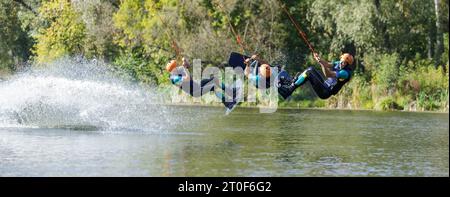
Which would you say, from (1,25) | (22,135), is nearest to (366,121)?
(22,135)

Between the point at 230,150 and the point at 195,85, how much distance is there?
7.84 feet

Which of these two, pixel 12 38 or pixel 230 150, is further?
pixel 12 38

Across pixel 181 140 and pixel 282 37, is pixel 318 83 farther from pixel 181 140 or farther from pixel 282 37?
pixel 282 37

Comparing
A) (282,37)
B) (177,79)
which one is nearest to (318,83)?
(177,79)

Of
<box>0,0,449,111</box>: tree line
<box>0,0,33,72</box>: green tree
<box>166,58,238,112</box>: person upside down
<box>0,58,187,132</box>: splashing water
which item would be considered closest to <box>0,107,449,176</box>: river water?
<box>0,58,187,132</box>: splashing water

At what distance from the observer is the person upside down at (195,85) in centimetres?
2178

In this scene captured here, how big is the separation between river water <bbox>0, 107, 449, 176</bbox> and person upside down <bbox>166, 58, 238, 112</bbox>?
0.99m

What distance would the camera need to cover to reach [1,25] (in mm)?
52812

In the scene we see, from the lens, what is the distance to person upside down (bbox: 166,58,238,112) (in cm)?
2178

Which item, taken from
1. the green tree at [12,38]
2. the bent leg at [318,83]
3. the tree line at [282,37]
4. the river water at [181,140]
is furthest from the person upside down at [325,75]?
the green tree at [12,38]

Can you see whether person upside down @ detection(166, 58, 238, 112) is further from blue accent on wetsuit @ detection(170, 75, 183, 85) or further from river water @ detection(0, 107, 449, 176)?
river water @ detection(0, 107, 449, 176)

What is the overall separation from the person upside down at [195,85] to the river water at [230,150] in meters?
0.99

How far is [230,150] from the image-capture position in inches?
792

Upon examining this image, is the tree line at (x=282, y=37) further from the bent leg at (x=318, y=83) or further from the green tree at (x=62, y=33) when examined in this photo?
the bent leg at (x=318, y=83)
